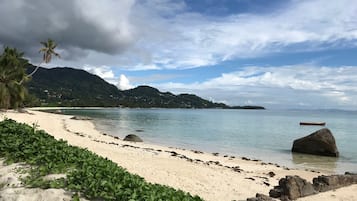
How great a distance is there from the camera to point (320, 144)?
27453mm

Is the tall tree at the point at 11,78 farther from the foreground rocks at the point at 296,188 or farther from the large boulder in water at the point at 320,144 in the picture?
the foreground rocks at the point at 296,188

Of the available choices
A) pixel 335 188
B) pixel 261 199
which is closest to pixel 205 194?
pixel 261 199

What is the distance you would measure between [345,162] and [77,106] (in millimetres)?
158442

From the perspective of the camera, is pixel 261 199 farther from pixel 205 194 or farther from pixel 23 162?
pixel 23 162

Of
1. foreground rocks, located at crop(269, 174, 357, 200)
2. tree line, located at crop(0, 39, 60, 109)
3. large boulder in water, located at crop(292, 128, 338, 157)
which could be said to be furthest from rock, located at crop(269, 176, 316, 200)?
tree line, located at crop(0, 39, 60, 109)

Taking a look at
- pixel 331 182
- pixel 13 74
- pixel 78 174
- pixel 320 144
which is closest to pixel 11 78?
pixel 13 74

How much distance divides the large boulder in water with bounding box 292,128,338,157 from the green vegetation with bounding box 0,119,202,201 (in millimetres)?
23482

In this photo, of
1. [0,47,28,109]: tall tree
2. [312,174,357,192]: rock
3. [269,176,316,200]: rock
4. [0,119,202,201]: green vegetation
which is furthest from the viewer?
[0,47,28,109]: tall tree

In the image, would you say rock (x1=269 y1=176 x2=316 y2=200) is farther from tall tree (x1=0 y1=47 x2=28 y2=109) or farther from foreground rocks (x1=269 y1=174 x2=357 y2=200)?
tall tree (x1=0 y1=47 x2=28 y2=109)

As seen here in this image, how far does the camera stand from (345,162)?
25.8m

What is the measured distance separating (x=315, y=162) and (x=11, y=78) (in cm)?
4650

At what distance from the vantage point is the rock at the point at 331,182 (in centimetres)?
1259

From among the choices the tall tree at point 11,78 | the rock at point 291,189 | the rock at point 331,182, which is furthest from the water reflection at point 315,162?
the tall tree at point 11,78

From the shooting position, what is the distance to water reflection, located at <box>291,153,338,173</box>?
886 inches
